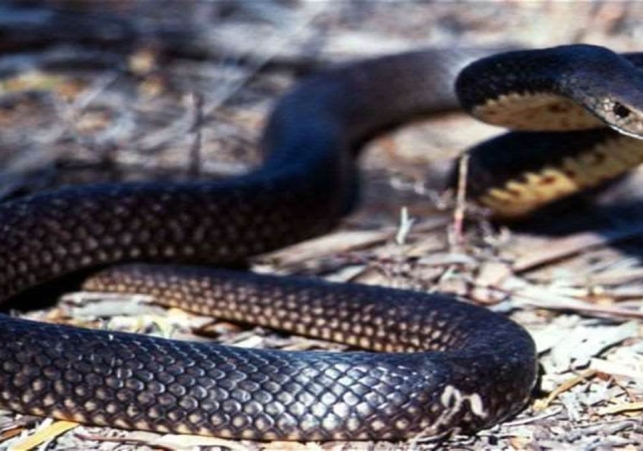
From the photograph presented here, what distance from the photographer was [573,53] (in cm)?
653

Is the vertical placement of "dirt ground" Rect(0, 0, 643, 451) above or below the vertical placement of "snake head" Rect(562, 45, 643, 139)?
below

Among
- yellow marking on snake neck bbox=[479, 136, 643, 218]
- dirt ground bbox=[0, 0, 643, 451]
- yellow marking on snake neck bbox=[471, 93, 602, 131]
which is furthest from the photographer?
yellow marking on snake neck bbox=[479, 136, 643, 218]

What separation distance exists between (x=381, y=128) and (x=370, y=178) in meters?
1.29

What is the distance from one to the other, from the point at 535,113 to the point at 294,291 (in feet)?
5.12

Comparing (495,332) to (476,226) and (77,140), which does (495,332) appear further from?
(77,140)

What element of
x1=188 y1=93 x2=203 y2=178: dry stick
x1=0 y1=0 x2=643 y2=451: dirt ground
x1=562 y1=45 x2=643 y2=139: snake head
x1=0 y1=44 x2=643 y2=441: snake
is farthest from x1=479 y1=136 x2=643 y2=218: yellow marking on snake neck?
x1=188 y1=93 x2=203 y2=178: dry stick

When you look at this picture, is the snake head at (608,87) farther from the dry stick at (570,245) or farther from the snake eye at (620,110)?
the dry stick at (570,245)

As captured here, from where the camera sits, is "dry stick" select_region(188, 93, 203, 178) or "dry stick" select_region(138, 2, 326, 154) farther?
"dry stick" select_region(138, 2, 326, 154)

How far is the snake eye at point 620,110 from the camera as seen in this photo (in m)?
6.06

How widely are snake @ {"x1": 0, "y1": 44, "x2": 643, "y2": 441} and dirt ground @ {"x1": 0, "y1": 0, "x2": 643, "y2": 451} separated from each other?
0.12 metres

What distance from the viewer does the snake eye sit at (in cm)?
606

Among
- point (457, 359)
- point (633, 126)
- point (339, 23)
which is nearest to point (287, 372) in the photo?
point (457, 359)

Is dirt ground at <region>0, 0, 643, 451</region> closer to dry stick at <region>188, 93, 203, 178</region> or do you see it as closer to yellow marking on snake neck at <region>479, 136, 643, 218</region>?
dry stick at <region>188, 93, 203, 178</region>

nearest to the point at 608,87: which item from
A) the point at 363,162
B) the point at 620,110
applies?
the point at 620,110
